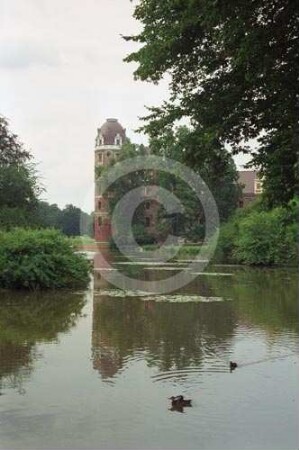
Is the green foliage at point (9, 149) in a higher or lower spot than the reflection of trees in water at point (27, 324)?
higher

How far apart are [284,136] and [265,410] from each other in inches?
175

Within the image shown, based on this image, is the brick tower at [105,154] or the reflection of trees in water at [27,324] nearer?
the reflection of trees in water at [27,324]

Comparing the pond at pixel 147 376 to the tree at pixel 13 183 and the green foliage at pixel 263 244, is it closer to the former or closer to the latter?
the tree at pixel 13 183

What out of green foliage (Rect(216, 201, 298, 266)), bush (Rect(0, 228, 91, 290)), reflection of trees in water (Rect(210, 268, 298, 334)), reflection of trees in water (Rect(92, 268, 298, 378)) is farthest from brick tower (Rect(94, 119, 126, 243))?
reflection of trees in water (Rect(92, 268, 298, 378))

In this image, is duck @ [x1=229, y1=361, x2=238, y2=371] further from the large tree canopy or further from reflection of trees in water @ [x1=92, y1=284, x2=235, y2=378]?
the large tree canopy

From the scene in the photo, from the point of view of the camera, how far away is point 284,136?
→ 31.3ft

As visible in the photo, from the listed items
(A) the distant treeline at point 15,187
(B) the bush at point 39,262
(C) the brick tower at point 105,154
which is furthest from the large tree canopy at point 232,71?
(C) the brick tower at point 105,154

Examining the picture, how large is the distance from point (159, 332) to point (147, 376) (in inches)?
155

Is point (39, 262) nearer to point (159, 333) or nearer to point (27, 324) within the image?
point (27, 324)

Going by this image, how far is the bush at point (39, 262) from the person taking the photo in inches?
828

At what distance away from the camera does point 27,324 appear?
45.2ft

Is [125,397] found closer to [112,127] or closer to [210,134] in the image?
[210,134]

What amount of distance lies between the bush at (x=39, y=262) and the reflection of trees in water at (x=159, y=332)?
3895 mm

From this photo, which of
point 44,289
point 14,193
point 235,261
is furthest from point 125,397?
point 235,261
